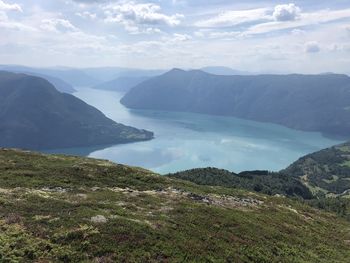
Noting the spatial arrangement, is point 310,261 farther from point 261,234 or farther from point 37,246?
point 37,246

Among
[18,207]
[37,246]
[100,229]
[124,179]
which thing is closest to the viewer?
[37,246]

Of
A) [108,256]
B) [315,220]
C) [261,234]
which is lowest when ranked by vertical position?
[315,220]

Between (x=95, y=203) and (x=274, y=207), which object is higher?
(x=95, y=203)

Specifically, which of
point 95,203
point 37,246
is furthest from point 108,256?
point 95,203

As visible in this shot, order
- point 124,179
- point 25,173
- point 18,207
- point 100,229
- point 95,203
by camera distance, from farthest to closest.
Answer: point 124,179, point 25,173, point 95,203, point 18,207, point 100,229

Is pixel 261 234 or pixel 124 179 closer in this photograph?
pixel 261 234

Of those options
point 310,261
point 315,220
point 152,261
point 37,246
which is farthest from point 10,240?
point 315,220

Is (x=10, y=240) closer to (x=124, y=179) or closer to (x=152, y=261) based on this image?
(x=152, y=261)
